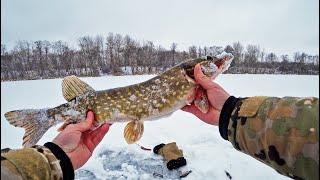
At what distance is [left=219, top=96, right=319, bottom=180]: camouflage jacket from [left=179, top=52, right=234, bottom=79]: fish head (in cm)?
71

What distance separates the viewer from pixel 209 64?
6.79 feet

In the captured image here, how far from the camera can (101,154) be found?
370 centimetres

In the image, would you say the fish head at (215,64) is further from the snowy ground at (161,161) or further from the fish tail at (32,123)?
the snowy ground at (161,161)

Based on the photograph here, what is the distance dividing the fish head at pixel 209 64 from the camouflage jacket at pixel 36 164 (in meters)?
1.00

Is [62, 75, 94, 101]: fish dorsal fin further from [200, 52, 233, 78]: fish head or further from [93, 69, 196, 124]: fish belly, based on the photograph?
[200, 52, 233, 78]: fish head

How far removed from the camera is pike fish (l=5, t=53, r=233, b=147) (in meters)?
1.87

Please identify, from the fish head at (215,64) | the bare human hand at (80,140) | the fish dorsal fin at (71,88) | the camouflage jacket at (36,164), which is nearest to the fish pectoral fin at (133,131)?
the bare human hand at (80,140)

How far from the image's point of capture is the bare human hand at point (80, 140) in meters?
1.56

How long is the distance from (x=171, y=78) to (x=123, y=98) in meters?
0.31

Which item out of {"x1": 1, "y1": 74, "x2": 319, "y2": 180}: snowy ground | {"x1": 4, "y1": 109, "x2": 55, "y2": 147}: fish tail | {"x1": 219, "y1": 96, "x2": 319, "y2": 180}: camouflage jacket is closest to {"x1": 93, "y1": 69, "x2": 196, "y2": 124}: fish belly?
{"x1": 4, "y1": 109, "x2": 55, "y2": 147}: fish tail

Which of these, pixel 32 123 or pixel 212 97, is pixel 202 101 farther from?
pixel 32 123

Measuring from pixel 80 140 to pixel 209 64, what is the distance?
0.89 m

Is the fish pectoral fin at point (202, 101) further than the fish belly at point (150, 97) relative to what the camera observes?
No

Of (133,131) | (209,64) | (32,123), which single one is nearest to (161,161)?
(133,131)
